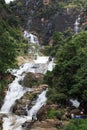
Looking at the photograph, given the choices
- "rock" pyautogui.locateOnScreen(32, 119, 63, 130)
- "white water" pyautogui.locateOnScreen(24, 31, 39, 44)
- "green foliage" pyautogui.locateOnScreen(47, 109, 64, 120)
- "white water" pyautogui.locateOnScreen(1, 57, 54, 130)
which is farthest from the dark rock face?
"rock" pyautogui.locateOnScreen(32, 119, 63, 130)

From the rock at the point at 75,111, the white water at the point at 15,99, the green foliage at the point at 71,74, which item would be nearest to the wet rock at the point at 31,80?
the white water at the point at 15,99

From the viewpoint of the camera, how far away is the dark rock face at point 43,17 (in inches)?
4136

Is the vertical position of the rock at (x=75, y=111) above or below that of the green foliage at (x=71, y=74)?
below

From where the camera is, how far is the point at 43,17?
10956 centimetres

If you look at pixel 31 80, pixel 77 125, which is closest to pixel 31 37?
pixel 31 80

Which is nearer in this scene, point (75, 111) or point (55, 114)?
point (55, 114)

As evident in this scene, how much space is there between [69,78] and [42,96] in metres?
A: 6.90

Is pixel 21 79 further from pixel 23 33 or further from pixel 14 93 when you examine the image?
pixel 23 33

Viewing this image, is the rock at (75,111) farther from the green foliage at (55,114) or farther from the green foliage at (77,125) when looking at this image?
the green foliage at (77,125)

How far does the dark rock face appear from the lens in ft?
345

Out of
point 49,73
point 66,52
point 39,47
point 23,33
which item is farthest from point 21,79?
point 23,33

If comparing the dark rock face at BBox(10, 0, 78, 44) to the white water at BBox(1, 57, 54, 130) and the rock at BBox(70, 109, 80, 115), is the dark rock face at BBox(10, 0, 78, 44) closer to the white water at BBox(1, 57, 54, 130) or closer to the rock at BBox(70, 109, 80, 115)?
the white water at BBox(1, 57, 54, 130)

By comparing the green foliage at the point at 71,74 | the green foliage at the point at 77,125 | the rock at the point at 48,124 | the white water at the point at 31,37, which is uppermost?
the white water at the point at 31,37

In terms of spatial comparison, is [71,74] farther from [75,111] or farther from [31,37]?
[31,37]
